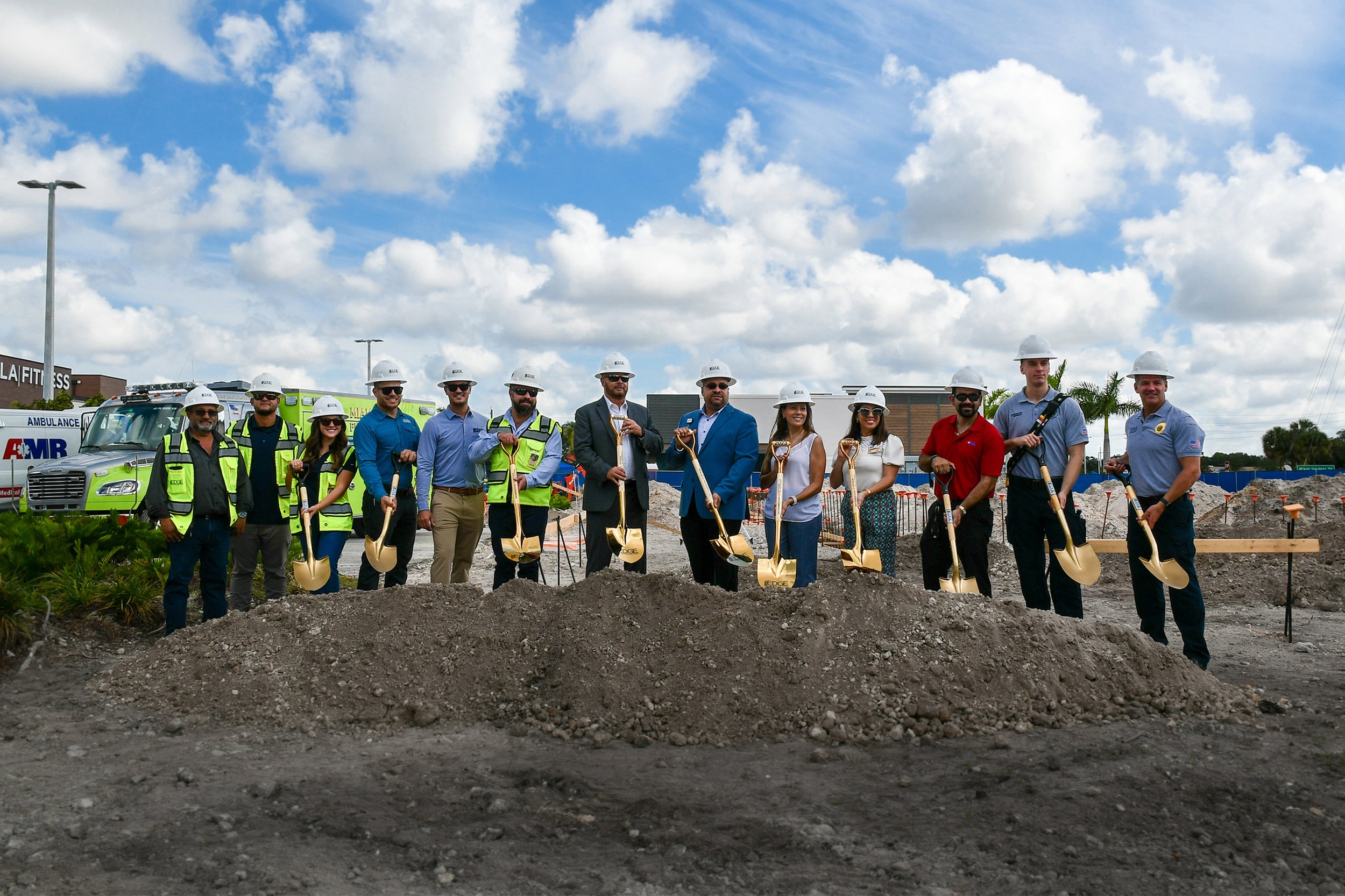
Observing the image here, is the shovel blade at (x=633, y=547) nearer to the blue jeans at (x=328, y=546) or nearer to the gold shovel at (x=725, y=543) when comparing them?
the gold shovel at (x=725, y=543)

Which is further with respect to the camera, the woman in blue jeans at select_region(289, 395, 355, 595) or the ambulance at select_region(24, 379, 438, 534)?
the ambulance at select_region(24, 379, 438, 534)

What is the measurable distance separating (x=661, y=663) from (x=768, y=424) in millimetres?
30874

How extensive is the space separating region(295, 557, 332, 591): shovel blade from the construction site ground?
734 mm

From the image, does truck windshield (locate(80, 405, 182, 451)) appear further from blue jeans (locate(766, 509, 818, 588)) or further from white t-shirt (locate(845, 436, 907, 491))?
white t-shirt (locate(845, 436, 907, 491))

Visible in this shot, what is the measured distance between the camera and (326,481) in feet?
23.1

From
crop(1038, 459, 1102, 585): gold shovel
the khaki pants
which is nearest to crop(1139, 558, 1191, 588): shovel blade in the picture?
crop(1038, 459, 1102, 585): gold shovel

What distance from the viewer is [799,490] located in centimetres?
659

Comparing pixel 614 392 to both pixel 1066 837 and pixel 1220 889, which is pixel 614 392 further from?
pixel 1220 889

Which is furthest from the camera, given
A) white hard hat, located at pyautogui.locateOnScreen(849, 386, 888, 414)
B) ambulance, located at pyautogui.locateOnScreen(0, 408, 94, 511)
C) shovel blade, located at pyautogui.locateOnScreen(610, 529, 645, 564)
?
ambulance, located at pyautogui.locateOnScreen(0, 408, 94, 511)

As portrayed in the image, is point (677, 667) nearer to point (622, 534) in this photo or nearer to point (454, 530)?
point (622, 534)

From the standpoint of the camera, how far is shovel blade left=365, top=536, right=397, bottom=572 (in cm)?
707

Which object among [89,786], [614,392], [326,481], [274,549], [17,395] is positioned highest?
[17,395]

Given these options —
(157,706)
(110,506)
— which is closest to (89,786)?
(157,706)

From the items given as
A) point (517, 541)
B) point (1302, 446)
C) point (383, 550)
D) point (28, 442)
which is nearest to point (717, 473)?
point (517, 541)
